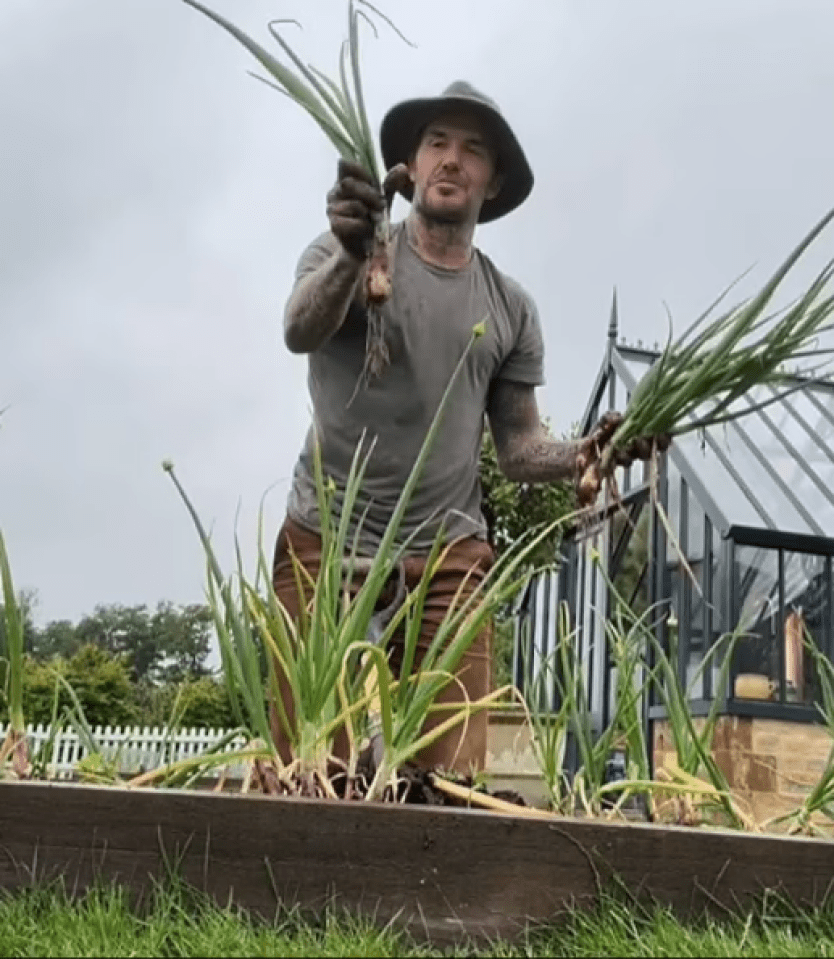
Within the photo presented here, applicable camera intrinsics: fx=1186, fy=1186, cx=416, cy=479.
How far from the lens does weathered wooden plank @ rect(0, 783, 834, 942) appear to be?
36.0 inches

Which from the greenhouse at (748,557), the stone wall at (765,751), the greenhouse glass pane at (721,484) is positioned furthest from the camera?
the greenhouse glass pane at (721,484)

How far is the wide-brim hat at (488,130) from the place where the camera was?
5.37 feet

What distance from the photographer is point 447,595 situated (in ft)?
5.40

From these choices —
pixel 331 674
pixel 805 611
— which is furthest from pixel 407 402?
pixel 805 611

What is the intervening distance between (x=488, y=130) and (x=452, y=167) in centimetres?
9

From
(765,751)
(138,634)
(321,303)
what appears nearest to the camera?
(321,303)

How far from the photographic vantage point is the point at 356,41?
4.31 feet

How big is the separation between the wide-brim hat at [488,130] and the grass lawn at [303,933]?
1.10 meters

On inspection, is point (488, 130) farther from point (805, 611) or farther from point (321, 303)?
point (805, 611)

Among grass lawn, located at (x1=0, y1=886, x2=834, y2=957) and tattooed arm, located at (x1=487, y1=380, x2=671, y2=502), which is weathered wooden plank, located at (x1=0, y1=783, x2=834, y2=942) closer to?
grass lawn, located at (x1=0, y1=886, x2=834, y2=957)

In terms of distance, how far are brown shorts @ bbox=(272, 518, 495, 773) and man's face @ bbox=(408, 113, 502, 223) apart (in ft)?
1.54

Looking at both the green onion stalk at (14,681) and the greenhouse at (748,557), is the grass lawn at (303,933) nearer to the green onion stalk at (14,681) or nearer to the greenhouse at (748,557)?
the green onion stalk at (14,681)

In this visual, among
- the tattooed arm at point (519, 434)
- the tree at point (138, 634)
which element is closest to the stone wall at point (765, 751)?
the tattooed arm at point (519, 434)

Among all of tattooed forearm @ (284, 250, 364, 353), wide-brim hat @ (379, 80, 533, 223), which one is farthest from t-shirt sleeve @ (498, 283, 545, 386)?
tattooed forearm @ (284, 250, 364, 353)
